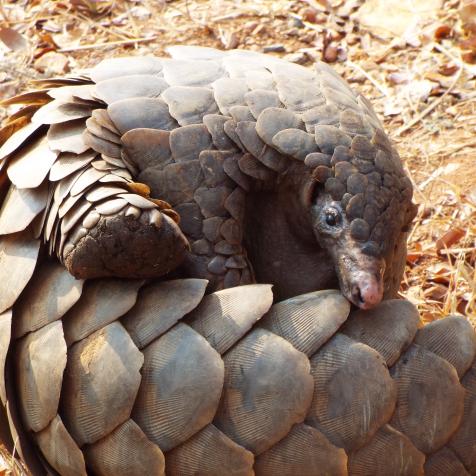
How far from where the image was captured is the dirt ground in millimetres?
4711

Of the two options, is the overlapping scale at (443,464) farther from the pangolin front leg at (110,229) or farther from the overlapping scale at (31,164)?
the overlapping scale at (31,164)

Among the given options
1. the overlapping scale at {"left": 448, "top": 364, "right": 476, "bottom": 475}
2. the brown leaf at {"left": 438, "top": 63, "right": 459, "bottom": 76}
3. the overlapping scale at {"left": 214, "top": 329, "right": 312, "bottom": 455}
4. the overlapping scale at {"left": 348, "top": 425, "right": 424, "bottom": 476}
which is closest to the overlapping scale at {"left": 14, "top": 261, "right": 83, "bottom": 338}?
the overlapping scale at {"left": 214, "top": 329, "right": 312, "bottom": 455}

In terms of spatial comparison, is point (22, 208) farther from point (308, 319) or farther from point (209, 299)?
point (308, 319)

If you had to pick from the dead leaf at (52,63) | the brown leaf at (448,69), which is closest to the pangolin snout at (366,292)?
the brown leaf at (448,69)

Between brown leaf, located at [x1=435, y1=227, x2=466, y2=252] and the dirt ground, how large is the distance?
0.18 m

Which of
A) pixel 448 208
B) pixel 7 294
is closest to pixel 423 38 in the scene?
pixel 448 208

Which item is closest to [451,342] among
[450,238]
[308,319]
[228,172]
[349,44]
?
[308,319]

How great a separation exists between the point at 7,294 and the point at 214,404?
0.70m

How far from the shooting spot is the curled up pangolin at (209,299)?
8.27ft

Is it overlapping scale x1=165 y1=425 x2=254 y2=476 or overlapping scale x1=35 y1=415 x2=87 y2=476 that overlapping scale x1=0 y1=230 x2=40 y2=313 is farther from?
overlapping scale x1=165 y1=425 x2=254 y2=476

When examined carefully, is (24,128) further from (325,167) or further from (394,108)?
(394,108)

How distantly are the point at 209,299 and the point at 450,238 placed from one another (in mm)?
1843

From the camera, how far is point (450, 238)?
420 cm

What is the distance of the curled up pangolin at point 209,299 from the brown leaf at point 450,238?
1252mm
